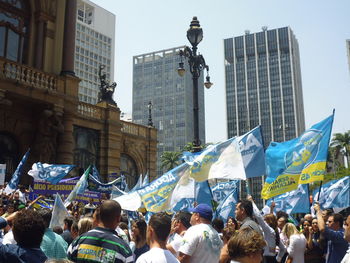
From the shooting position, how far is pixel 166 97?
147250 mm

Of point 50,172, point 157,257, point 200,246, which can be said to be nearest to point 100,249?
point 157,257

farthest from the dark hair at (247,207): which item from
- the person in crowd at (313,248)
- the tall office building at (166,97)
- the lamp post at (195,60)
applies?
the tall office building at (166,97)

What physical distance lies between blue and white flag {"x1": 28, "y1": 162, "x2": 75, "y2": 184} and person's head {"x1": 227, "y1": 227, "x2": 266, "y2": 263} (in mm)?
10795

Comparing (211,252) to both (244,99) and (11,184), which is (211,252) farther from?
(244,99)


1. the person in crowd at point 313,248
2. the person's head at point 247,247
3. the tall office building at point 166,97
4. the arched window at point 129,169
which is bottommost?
the person in crowd at point 313,248

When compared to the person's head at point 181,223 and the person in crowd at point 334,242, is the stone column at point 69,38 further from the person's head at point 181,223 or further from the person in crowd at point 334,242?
the person in crowd at point 334,242

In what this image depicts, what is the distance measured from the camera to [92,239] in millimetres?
3928

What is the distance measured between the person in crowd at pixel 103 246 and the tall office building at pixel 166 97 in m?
132

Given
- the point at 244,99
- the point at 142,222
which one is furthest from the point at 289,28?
the point at 142,222

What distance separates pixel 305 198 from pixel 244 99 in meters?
142

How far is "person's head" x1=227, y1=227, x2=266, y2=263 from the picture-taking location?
3203mm

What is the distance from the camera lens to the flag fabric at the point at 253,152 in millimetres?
8375

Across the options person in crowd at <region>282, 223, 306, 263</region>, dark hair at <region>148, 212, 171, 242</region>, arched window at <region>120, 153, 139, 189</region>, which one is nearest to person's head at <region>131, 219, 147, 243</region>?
dark hair at <region>148, 212, 171, 242</region>

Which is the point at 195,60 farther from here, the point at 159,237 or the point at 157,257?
the point at 157,257
